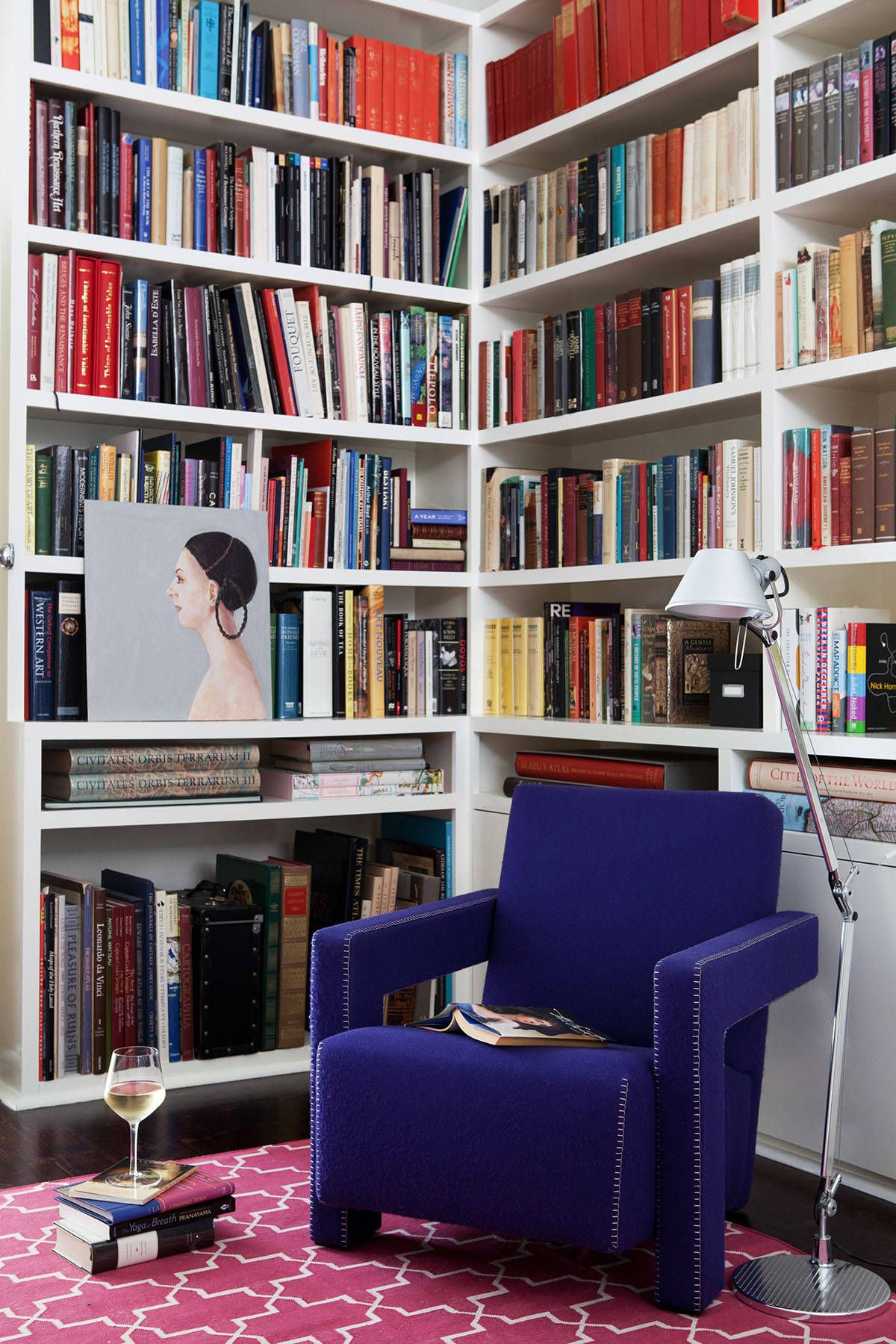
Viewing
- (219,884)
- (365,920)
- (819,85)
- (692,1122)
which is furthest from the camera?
(219,884)

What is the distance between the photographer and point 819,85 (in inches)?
120

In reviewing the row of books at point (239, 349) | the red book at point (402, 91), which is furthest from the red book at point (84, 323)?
the red book at point (402, 91)

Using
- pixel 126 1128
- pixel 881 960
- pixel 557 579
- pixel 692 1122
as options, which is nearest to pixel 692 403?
pixel 557 579

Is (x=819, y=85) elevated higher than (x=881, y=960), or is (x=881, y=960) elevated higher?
(x=819, y=85)

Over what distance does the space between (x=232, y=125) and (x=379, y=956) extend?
7.55ft

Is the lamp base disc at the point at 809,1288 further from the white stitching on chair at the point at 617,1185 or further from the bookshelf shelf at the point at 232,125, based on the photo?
the bookshelf shelf at the point at 232,125

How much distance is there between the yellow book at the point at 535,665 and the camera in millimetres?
3855

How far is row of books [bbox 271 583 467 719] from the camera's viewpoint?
3811 mm

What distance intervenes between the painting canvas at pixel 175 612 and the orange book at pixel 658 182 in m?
1.24

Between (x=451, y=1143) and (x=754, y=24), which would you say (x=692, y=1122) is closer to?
(x=451, y=1143)

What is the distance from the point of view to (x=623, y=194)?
11.8ft

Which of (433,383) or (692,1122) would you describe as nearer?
(692,1122)

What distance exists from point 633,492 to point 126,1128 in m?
1.90

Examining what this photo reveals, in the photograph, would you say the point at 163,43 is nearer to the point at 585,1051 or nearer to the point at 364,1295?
the point at 585,1051
